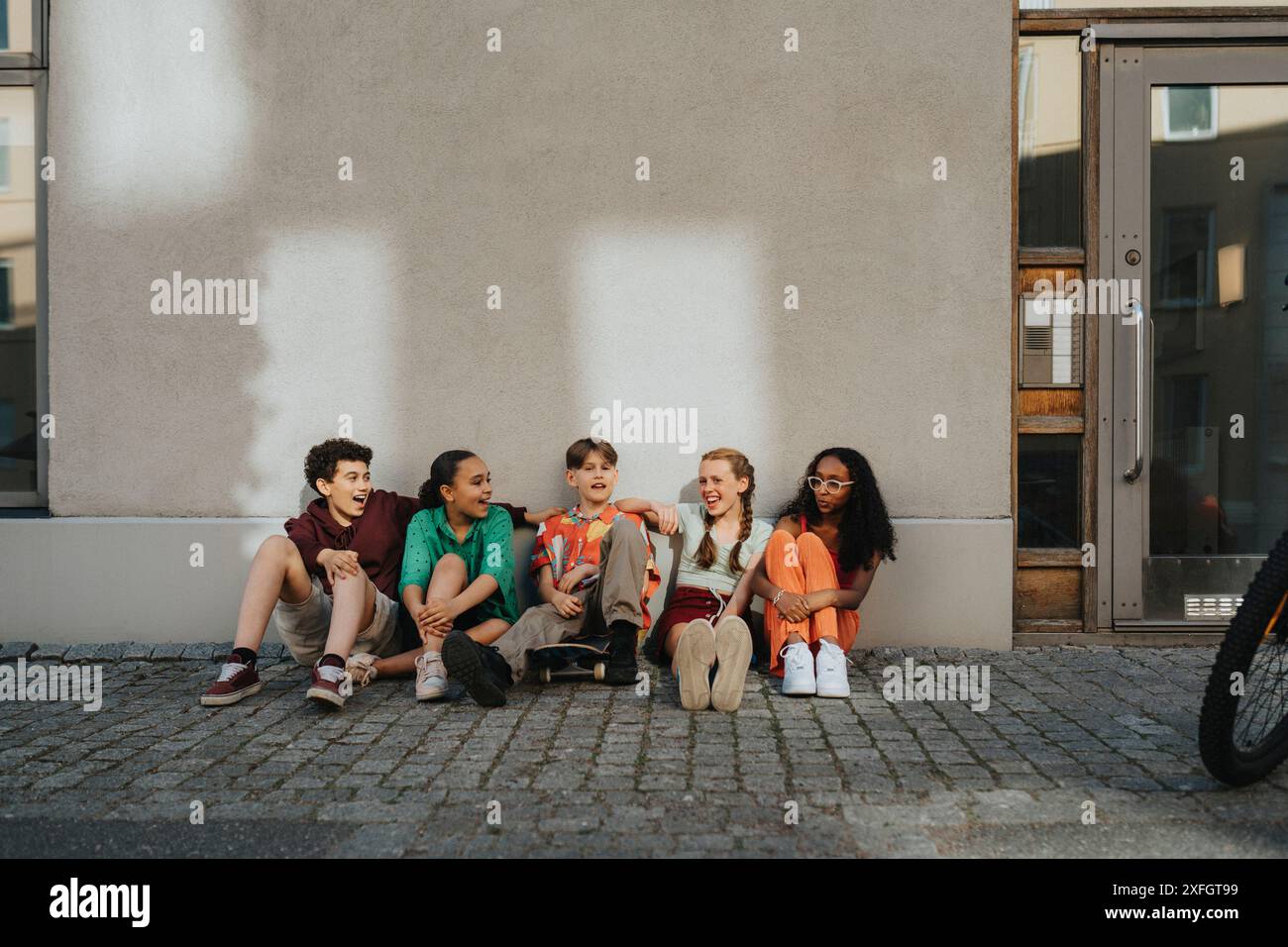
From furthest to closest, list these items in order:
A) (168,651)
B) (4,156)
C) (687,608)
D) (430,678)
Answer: (4,156)
(168,651)
(687,608)
(430,678)

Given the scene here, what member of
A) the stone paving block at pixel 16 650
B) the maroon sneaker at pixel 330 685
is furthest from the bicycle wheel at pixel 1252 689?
the stone paving block at pixel 16 650

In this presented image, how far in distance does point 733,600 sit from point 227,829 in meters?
2.63

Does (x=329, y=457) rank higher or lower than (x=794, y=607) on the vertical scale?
higher

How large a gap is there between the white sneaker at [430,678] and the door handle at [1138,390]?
143 inches

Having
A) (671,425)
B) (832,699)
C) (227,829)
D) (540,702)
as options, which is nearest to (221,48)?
(671,425)

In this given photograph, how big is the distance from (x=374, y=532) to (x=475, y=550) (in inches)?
20.1

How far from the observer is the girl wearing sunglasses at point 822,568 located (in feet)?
14.1

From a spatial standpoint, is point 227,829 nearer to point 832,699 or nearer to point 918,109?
point 832,699

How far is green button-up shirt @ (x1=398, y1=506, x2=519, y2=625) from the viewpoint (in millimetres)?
4605

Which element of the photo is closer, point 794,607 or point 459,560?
point 794,607

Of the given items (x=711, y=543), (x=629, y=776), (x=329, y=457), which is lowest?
(x=629, y=776)

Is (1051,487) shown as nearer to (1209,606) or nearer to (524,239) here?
(1209,606)

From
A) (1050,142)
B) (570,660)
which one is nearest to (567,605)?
(570,660)

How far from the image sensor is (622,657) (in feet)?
14.3
